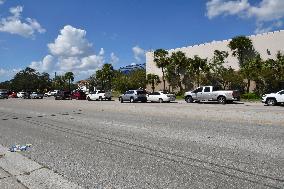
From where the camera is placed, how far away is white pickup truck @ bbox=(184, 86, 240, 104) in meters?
34.7

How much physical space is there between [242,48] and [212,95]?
23.2 metres

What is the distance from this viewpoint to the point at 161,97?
41.4 meters

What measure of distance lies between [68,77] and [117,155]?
128400 mm

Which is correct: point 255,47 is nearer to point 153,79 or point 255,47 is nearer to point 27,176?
point 153,79

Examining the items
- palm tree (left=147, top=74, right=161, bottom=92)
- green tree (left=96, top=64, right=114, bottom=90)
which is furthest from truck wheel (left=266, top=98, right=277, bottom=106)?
green tree (left=96, top=64, right=114, bottom=90)

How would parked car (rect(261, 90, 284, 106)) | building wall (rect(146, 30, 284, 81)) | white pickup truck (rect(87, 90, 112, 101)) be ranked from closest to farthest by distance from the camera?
parked car (rect(261, 90, 284, 106)) → building wall (rect(146, 30, 284, 81)) → white pickup truck (rect(87, 90, 112, 101))

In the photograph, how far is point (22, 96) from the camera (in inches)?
3378

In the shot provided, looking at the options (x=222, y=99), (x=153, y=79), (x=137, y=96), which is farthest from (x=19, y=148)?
(x=153, y=79)

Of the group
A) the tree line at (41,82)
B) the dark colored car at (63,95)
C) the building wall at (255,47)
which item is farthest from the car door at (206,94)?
the tree line at (41,82)

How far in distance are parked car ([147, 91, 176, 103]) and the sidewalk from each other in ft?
107

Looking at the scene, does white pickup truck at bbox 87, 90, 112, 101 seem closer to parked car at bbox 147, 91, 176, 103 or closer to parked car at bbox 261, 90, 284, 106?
parked car at bbox 147, 91, 176, 103

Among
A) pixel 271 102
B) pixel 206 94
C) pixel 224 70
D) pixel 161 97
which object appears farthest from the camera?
pixel 224 70

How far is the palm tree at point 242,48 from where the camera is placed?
5525 centimetres

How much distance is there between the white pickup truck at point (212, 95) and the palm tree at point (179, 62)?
1066 inches
